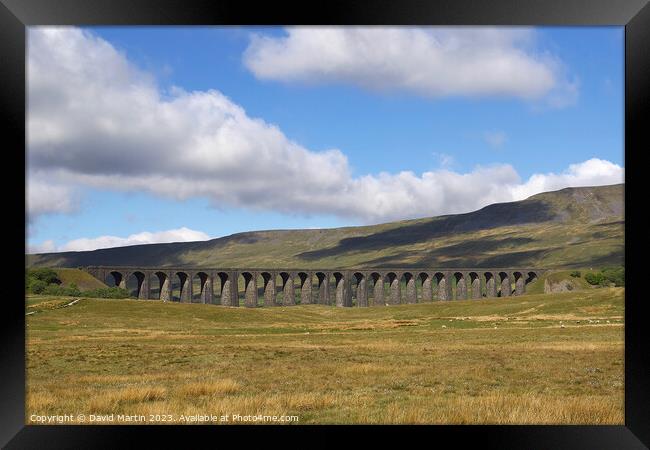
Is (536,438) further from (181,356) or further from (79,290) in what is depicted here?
(79,290)

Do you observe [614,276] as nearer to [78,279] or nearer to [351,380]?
[78,279]

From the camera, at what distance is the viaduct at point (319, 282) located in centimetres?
Answer: 11719

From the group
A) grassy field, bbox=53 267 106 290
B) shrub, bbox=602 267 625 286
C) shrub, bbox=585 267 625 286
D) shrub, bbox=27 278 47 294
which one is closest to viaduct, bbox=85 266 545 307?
grassy field, bbox=53 267 106 290

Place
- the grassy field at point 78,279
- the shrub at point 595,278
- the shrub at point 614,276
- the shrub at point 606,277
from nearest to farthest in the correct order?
the grassy field at point 78,279
the shrub at point 614,276
the shrub at point 606,277
the shrub at point 595,278

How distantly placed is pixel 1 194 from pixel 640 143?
9821 millimetres

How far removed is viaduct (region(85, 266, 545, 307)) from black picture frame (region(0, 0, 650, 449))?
10364cm

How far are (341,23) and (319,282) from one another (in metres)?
145

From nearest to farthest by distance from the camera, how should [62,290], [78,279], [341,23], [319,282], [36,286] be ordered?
[341,23], [36,286], [62,290], [78,279], [319,282]

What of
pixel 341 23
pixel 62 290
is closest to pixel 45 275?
pixel 62 290

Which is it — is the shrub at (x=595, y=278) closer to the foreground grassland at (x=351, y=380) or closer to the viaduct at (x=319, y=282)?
the viaduct at (x=319, y=282)

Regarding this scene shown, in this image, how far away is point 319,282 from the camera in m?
154

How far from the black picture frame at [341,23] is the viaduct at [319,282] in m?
104

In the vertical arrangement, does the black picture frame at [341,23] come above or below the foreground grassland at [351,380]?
above

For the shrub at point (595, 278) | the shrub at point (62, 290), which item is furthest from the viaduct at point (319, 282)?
the shrub at point (595, 278)
